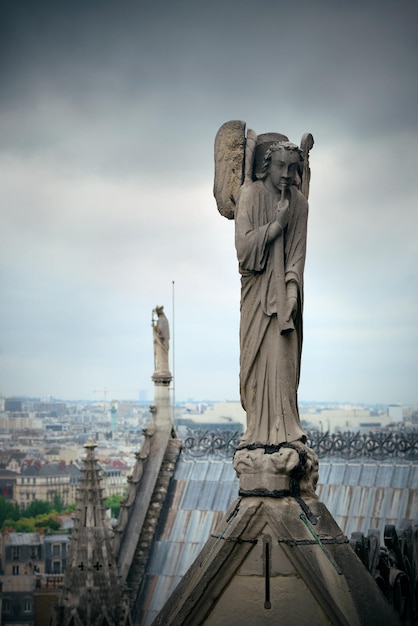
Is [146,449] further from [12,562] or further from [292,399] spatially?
[12,562]

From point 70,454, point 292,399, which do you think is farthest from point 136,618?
point 70,454

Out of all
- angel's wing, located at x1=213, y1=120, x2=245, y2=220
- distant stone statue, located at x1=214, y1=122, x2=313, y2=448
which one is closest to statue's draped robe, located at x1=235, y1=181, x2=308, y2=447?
distant stone statue, located at x1=214, y1=122, x2=313, y2=448

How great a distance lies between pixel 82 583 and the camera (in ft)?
75.5

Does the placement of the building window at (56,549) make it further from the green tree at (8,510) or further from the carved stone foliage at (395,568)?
the carved stone foliage at (395,568)

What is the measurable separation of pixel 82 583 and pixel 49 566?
65147 millimetres

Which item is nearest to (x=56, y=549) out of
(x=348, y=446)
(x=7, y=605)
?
(x=7, y=605)

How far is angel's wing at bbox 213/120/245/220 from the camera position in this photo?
33.9 ft

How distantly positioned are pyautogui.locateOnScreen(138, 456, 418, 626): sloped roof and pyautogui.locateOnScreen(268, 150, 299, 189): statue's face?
1705 centimetres

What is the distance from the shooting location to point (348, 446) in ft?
94.4

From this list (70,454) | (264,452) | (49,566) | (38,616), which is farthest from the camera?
(70,454)

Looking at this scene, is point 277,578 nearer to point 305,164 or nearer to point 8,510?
point 305,164

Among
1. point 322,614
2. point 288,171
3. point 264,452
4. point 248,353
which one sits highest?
point 288,171

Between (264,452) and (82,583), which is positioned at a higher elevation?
(264,452)

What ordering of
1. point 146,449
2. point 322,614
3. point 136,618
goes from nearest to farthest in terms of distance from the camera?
point 322,614, point 136,618, point 146,449
